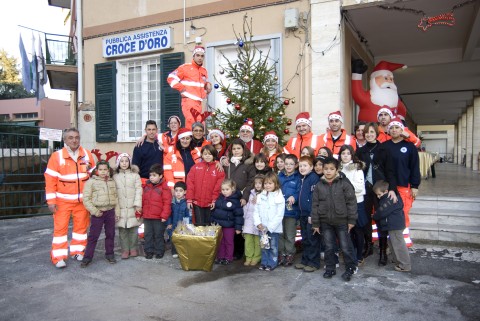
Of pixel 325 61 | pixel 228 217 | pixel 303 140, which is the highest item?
pixel 325 61

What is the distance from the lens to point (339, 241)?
462cm

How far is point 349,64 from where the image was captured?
327 inches

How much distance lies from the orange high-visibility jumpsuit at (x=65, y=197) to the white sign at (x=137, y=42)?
4.36 meters

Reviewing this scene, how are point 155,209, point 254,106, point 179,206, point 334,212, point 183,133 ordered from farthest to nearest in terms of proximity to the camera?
point 254,106, point 183,133, point 179,206, point 155,209, point 334,212

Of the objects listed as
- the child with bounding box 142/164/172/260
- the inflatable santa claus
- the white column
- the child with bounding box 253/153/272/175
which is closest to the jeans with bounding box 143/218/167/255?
the child with bounding box 142/164/172/260

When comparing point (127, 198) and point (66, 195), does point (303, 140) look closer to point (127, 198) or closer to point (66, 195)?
point (127, 198)

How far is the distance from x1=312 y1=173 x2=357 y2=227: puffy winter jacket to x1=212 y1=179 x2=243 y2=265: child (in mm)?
1029

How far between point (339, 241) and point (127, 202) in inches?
112

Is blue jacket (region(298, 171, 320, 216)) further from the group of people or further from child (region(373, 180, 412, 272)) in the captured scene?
child (region(373, 180, 412, 272))

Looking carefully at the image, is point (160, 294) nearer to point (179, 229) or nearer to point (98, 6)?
point (179, 229)

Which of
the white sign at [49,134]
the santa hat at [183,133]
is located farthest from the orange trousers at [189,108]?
the white sign at [49,134]

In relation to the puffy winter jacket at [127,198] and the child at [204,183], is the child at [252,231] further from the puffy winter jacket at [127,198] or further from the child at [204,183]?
the puffy winter jacket at [127,198]

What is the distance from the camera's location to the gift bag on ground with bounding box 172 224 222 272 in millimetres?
4789

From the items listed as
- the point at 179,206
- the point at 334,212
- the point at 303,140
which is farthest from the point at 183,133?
the point at 334,212
